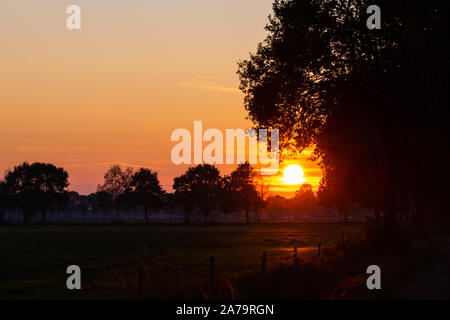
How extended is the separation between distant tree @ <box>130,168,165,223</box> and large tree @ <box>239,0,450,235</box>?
497ft

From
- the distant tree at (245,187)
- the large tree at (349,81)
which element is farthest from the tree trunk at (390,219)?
the distant tree at (245,187)

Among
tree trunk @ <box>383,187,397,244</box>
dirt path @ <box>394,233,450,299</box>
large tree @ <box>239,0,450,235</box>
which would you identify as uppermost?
large tree @ <box>239,0,450,235</box>

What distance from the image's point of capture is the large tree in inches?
1222

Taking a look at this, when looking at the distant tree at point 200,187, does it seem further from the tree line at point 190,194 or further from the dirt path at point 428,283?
the dirt path at point 428,283

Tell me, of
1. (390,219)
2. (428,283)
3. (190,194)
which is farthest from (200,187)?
(428,283)

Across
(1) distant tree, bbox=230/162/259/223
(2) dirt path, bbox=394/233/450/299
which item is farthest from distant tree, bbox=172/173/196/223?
(2) dirt path, bbox=394/233/450/299

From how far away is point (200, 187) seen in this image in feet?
615

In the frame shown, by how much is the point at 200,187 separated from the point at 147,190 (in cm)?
1810

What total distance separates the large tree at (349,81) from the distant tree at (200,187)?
147780mm

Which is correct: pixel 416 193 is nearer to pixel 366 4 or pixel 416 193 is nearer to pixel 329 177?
pixel 329 177

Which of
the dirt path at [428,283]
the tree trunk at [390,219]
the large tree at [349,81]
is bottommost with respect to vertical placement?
the dirt path at [428,283]

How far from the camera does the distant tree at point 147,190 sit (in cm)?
18500

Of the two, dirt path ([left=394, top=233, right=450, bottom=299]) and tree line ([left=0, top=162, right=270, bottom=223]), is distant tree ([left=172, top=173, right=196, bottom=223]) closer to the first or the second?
tree line ([left=0, top=162, right=270, bottom=223])

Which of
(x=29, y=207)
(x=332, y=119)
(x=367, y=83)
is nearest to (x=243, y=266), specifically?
(x=332, y=119)
